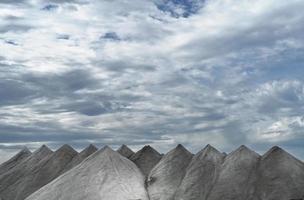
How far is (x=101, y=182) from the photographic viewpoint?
49094mm

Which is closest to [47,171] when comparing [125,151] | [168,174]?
[125,151]

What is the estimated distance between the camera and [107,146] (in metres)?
56.7

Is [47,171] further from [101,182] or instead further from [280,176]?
[280,176]

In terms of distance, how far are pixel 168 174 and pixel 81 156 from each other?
17.0 meters

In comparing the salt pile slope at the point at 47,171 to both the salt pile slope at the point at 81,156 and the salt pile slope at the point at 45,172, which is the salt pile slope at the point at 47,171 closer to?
the salt pile slope at the point at 45,172

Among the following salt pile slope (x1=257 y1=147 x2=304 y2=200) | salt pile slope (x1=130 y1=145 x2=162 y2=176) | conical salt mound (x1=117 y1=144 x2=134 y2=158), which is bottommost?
salt pile slope (x1=257 y1=147 x2=304 y2=200)

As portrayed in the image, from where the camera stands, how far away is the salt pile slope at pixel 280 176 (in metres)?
45.7

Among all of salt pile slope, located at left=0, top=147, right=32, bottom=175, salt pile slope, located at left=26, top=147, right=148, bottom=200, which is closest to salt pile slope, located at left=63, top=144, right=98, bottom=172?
salt pile slope, located at left=26, top=147, right=148, bottom=200

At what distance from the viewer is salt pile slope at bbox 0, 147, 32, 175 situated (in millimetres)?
73875

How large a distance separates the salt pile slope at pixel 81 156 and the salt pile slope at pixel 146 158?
25.9ft

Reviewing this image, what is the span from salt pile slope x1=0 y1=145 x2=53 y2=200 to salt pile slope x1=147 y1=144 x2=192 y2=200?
19.6 m

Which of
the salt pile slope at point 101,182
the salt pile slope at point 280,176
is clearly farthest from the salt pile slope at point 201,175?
the salt pile slope at point 280,176

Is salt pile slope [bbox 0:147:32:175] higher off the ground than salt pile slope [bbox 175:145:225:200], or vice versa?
salt pile slope [bbox 0:147:32:175]

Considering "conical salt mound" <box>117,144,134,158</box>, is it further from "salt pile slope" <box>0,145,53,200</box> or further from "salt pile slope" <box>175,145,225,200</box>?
"salt pile slope" <box>175,145,225,200</box>
